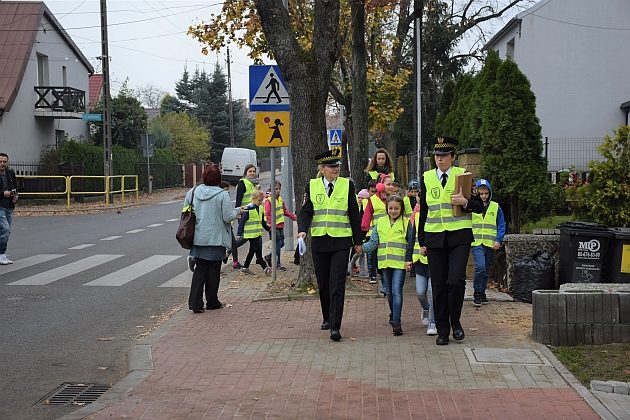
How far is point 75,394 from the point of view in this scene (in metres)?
6.66

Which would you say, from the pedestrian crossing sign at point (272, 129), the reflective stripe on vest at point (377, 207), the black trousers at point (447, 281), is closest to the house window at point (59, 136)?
the pedestrian crossing sign at point (272, 129)

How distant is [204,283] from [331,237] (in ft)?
8.01

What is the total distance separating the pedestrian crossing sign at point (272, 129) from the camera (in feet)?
38.4

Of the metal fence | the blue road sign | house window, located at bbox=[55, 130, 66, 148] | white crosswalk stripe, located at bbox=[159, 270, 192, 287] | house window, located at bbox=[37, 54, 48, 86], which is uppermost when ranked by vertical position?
house window, located at bbox=[37, 54, 48, 86]

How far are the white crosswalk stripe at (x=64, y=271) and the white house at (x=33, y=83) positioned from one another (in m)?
20.5

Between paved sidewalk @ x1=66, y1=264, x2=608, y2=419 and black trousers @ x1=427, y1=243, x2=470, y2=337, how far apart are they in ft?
0.88

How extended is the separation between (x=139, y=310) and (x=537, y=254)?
514 cm

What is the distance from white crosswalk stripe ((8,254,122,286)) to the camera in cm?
1260

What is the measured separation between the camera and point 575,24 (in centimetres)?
2962

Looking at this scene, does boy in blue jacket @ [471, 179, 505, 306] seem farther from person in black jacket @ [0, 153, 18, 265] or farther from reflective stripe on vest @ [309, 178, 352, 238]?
person in black jacket @ [0, 153, 18, 265]

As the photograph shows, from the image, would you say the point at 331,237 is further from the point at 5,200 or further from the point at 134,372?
the point at 5,200

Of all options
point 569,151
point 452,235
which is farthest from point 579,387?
point 569,151

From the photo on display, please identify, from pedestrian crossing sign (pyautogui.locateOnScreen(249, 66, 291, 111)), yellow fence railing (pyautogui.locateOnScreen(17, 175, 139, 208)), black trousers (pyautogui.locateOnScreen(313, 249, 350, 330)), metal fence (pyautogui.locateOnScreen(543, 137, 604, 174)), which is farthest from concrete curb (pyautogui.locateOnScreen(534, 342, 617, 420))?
yellow fence railing (pyautogui.locateOnScreen(17, 175, 139, 208))

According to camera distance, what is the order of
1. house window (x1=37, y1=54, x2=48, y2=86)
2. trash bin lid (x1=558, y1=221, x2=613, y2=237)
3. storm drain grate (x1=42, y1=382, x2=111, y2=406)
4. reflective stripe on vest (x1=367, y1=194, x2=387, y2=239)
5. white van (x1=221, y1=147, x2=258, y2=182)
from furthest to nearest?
1. white van (x1=221, y1=147, x2=258, y2=182)
2. house window (x1=37, y1=54, x2=48, y2=86)
3. reflective stripe on vest (x1=367, y1=194, x2=387, y2=239)
4. trash bin lid (x1=558, y1=221, x2=613, y2=237)
5. storm drain grate (x1=42, y1=382, x2=111, y2=406)
